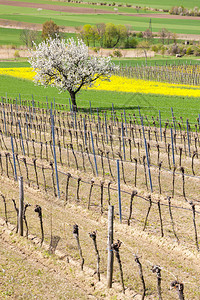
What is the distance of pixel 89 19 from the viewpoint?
136m

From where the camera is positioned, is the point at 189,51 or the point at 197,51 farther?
the point at 189,51

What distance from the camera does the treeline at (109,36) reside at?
359ft

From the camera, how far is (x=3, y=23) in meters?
129

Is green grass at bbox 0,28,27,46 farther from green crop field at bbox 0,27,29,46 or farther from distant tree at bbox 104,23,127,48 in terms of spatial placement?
distant tree at bbox 104,23,127,48

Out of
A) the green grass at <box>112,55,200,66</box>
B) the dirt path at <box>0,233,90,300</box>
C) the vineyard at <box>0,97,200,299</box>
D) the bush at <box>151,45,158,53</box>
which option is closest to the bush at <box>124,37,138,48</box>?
the bush at <box>151,45,158,53</box>

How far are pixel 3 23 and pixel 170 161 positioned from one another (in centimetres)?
11974

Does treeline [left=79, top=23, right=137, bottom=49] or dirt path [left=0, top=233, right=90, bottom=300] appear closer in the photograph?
dirt path [left=0, top=233, right=90, bottom=300]

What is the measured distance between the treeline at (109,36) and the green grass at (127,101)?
59494 mm

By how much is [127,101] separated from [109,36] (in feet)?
246

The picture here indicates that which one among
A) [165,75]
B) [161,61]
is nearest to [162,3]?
[161,61]

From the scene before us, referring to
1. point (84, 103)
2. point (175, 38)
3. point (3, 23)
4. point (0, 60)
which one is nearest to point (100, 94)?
point (84, 103)

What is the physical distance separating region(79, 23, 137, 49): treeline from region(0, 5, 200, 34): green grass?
12179 millimetres

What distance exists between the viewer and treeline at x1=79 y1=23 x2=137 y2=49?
109 m

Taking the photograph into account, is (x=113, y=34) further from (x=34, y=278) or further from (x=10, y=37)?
(x=34, y=278)
